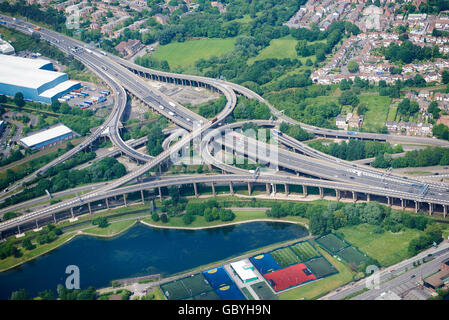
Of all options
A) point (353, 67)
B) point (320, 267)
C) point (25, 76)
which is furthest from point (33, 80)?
point (320, 267)

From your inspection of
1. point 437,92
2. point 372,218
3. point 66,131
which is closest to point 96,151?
point 66,131

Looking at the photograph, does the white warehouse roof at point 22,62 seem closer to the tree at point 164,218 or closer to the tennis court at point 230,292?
the tree at point 164,218

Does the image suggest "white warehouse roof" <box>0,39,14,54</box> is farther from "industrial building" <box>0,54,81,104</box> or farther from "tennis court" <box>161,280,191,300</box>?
"tennis court" <box>161,280,191,300</box>

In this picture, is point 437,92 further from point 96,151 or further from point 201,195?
point 96,151

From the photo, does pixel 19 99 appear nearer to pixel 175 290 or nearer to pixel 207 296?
pixel 175 290

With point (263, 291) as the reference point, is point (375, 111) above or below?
above

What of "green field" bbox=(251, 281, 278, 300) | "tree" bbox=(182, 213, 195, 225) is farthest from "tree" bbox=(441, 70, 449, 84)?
"green field" bbox=(251, 281, 278, 300)
